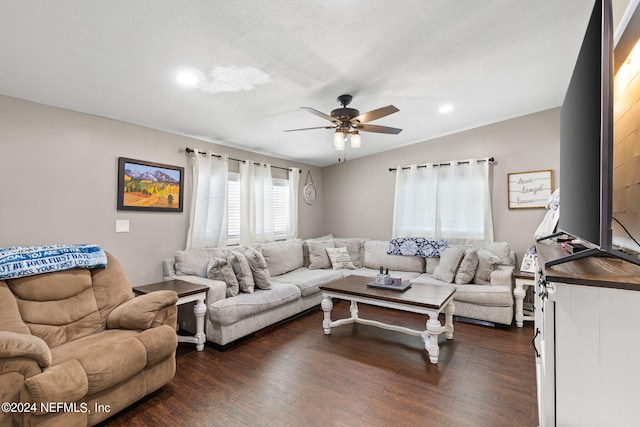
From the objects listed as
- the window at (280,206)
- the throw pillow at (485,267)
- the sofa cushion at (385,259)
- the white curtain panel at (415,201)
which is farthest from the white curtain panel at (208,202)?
the throw pillow at (485,267)

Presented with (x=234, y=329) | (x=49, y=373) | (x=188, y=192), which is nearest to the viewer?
(x=49, y=373)

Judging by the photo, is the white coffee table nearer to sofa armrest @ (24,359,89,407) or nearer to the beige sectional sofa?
the beige sectional sofa

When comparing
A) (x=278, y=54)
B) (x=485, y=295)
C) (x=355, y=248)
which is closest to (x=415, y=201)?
(x=355, y=248)

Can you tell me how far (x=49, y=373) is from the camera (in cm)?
159

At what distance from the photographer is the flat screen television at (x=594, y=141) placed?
101 cm

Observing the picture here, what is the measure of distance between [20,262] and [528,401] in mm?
3700

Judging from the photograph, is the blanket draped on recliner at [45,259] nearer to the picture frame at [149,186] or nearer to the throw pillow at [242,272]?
the picture frame at [149,186]

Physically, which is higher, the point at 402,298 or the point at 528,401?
the point at 402,298

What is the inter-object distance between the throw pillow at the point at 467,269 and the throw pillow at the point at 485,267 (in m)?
0.05

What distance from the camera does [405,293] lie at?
2959 mm

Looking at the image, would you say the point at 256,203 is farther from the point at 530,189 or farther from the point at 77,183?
the point at 530,189

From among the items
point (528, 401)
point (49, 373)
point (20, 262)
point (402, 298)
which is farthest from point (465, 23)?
point (20, 262)

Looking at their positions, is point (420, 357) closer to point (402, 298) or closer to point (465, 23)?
point (402, 298)

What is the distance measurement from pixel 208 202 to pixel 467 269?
11.2 ft
